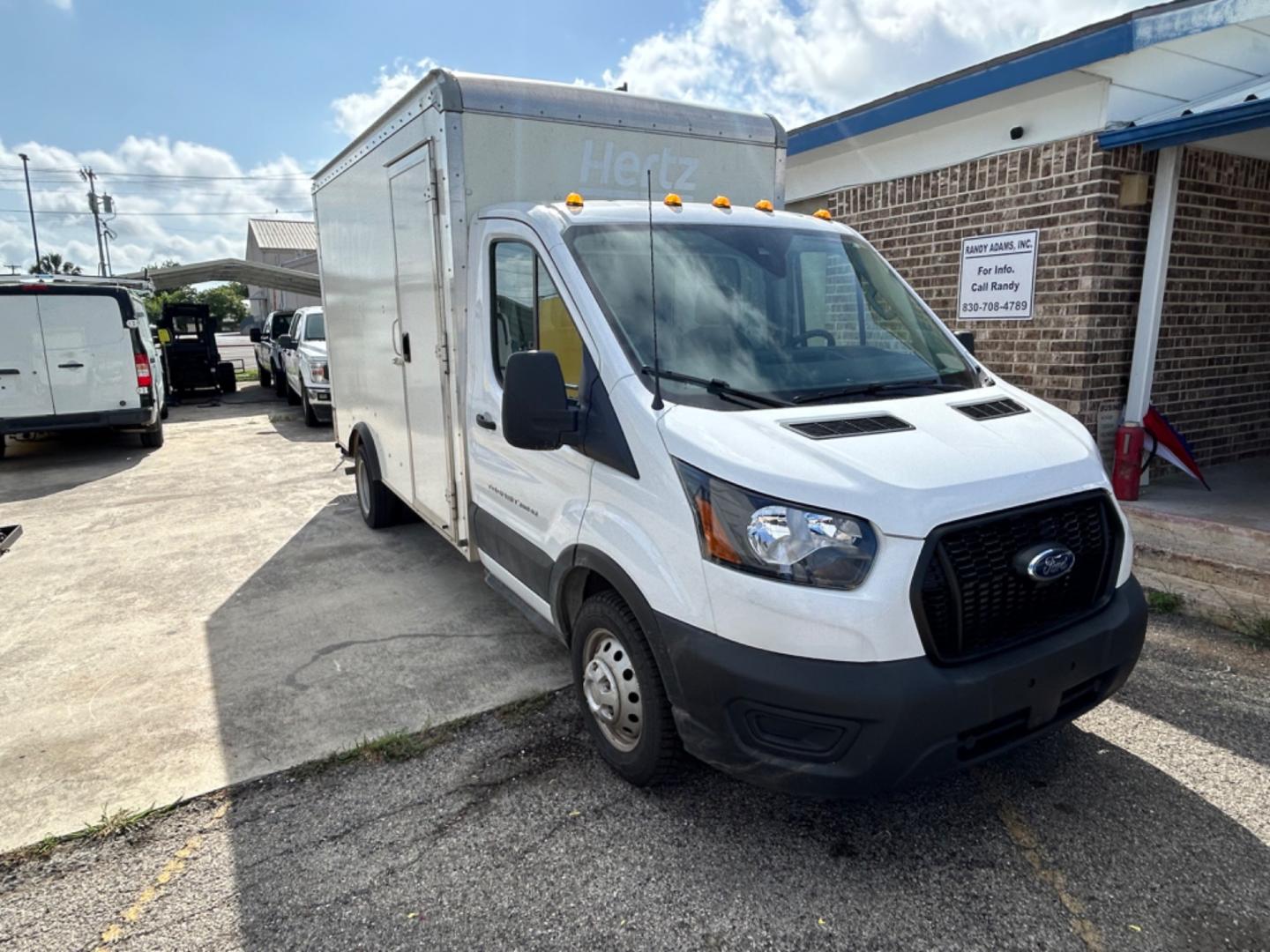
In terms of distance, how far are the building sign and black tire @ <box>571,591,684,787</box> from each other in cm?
481

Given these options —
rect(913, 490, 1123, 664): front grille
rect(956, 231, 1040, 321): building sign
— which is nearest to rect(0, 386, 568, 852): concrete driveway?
rect(913, 490, 1123, 664): front grille

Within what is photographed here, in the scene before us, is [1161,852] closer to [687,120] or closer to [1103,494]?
[1103,494]

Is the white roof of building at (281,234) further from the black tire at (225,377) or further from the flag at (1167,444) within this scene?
the flag at (1167,444)

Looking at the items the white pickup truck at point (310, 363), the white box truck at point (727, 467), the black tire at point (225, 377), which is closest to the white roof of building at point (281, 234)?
the black tire at point (225, 377)

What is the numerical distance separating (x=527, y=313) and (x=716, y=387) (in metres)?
1.05

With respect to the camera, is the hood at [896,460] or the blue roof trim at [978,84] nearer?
the hood at [896,460]

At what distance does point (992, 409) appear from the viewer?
115 inches

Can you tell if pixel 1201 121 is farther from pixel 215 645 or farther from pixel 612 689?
pixel 215 645

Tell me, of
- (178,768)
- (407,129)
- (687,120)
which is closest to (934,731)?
(178,768)

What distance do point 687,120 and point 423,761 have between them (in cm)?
353

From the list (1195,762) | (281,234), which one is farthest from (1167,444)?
(281,234)

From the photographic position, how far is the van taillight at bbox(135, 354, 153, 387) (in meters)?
10.1

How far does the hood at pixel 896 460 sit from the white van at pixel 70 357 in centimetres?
989

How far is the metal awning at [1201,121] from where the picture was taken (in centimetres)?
465
